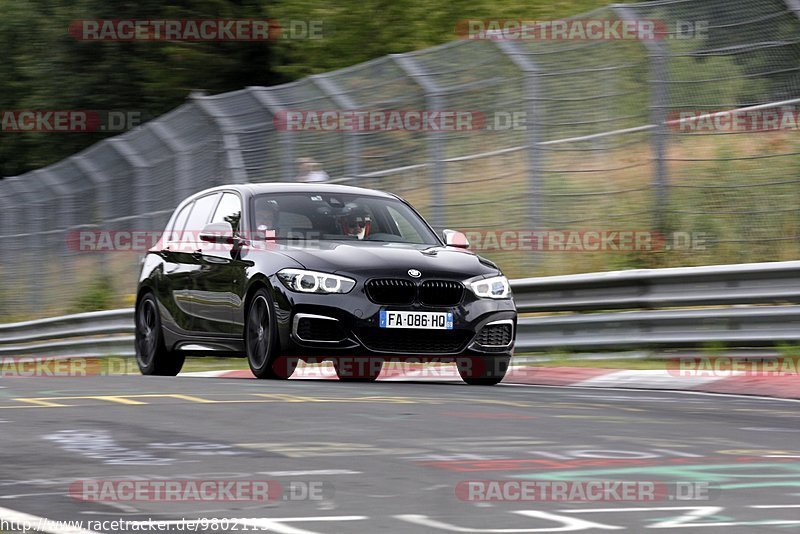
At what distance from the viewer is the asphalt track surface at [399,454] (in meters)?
5.16

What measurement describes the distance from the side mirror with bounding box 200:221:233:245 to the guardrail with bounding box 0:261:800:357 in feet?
10.5

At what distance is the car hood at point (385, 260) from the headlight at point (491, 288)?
0.06 meters

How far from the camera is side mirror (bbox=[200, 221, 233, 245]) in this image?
1196 cm

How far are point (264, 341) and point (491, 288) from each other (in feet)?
5.37

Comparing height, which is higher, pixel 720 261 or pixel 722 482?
pixel 720 261

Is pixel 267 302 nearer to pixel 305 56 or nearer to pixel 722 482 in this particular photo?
pixel 722 482

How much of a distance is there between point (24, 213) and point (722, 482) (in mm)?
22179

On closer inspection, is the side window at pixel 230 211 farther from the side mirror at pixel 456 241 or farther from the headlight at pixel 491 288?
the headlight at pixel 491 288

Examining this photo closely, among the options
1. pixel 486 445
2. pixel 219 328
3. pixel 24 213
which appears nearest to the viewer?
pixel 486 445

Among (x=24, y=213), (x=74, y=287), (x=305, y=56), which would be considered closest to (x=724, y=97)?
(x=74, y=287)

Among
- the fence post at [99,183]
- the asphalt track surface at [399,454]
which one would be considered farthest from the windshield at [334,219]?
the fence post at [99,183]

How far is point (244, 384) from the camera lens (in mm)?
10625

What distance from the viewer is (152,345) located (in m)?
13.8

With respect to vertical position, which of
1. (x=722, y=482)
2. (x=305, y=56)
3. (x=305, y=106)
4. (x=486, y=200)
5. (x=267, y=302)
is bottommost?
(x=722, y=482)
